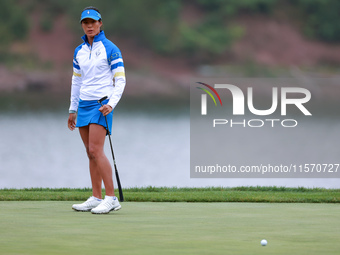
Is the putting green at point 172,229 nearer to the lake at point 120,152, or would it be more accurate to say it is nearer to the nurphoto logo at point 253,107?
the lake at point 120,152

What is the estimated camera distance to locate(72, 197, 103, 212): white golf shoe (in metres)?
5.99

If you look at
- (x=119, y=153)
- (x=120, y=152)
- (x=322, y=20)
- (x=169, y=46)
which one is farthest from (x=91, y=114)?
(x=322, y=20)

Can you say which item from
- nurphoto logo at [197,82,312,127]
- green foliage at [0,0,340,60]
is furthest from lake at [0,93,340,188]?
green foliage at [0,0,340,60]

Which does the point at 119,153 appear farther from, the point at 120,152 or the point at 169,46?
the point at 169,46

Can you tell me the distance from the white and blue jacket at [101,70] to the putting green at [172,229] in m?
0.86

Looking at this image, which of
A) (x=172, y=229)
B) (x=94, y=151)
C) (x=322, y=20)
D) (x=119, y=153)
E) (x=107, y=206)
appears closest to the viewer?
(x=172, y=229)

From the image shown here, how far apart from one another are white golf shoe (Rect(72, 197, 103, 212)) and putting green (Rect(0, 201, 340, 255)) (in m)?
0.08

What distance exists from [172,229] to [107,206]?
1131mm

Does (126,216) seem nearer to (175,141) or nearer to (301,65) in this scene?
(175,141)

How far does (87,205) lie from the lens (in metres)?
6.05

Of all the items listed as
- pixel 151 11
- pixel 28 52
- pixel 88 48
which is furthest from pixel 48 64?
pixel 88 48

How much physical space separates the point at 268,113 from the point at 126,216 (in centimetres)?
2336

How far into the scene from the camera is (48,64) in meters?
35.1

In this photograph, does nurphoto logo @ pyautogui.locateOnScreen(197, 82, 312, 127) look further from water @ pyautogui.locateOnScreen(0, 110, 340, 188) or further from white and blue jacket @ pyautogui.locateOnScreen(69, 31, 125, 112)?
white and blue jacket @ pyautogui.locateOnScreen(69, 31, 125, 112)
